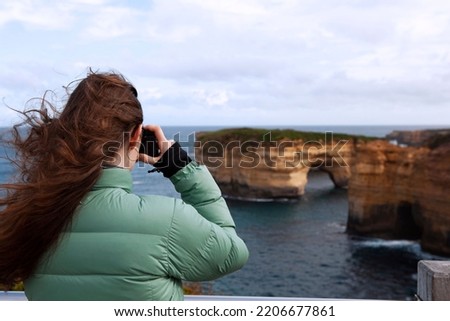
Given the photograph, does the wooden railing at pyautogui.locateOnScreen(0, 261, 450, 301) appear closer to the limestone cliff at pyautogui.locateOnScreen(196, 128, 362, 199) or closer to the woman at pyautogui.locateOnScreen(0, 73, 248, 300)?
the woman at pyautogui.locateOnScreen(0, 73, 248, 300)

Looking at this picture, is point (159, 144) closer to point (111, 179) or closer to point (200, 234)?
point (111, 179)

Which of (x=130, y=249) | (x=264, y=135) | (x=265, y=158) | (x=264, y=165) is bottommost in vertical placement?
(x=264, y=165)

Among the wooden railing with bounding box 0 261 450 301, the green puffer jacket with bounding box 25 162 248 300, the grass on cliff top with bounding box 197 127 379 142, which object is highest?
the green puffer jacket with bounding box 25 162 248 300

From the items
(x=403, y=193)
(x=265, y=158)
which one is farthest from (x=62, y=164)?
(x=265, y=158)

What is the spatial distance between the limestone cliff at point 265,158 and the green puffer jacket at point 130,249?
49.8 m

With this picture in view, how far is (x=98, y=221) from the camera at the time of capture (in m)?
1.90

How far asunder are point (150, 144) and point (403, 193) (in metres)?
33.4

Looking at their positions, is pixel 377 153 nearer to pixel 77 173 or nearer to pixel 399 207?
pixel 399 207

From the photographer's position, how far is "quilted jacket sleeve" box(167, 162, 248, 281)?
74.6 inches

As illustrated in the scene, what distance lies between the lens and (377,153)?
34.7 metres

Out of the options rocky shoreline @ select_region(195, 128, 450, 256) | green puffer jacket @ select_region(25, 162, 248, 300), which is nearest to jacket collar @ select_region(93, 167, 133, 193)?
green puffer jacket @ select_region(25, 162, 248, 300)
